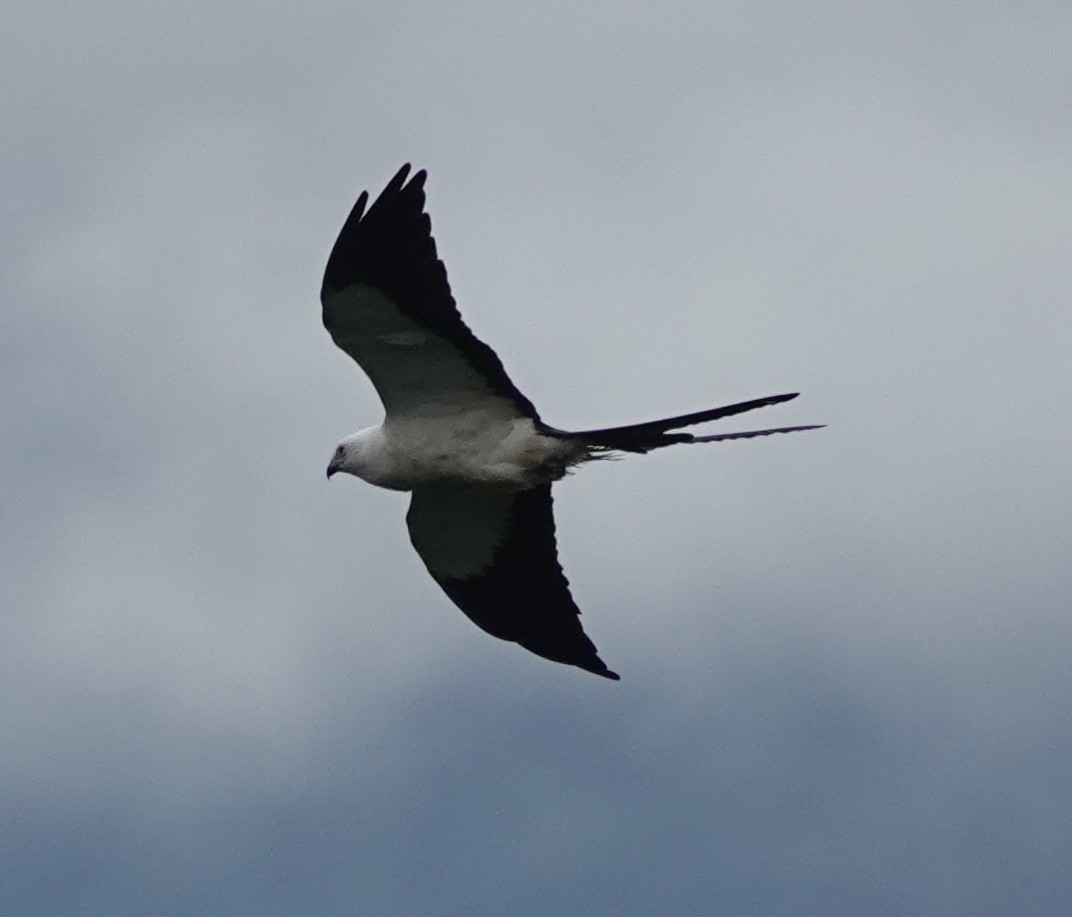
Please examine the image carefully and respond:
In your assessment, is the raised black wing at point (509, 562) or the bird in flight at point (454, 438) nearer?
the bird in flight at point (454, 438)

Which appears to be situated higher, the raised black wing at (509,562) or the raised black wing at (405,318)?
the raised black wing at (405,318)

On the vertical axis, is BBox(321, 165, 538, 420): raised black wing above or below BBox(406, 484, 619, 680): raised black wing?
above

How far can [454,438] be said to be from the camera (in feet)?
46.8

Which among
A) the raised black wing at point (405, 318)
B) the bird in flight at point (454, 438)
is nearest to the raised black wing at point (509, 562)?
the bird in flight at point (454, 438)

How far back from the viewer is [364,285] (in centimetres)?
1338

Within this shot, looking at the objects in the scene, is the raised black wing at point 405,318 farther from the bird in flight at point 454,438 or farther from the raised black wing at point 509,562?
the raised black wing at point 509,562

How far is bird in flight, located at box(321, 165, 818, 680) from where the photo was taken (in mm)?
13258

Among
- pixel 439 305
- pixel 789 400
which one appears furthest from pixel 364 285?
pixel 789 400

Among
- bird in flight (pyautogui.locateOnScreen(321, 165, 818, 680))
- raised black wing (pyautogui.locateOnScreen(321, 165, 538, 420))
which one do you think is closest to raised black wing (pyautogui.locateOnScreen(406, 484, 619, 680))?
bird in flight (pyautogui.locateOnScreen(321, 165, 818, 680))

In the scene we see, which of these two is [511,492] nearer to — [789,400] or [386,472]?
[386,472]

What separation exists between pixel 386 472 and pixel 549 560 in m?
1.33

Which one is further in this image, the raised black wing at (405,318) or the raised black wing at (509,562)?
the raised black wing at (509,562)

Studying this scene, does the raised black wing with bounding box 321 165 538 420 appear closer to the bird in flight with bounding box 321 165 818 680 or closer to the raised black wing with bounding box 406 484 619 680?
the bird in flight with bounding box 321 165 818 680

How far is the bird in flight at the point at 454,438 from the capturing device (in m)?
13.3
